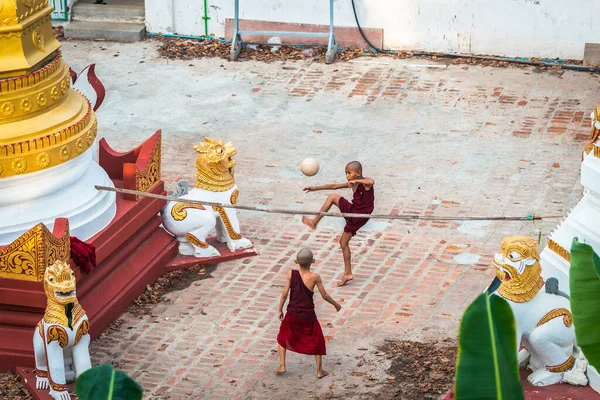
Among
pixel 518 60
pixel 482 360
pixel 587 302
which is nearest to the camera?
pixel 482 360

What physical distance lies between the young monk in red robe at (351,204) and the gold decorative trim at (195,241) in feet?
3.36

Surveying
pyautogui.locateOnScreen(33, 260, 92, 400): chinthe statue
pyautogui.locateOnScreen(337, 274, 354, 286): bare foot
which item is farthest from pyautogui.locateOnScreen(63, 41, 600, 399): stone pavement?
pyautogui.locateOnScreen(33, 260, 92, 400): chinthe statue

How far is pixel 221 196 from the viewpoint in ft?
36.1

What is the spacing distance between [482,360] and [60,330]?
4.89 meters

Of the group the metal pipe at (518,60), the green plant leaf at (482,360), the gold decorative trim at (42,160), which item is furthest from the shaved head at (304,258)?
the metal pipe at (518,60)

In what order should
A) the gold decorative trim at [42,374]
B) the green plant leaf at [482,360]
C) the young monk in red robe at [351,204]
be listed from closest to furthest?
the green plant leaf at [482,360] < the gold decorative trim at [42,374] < the young monk in red robe at [351,204]

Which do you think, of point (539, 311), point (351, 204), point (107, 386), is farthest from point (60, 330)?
point (107, 386)

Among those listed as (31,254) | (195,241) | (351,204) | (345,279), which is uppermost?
(31,254)

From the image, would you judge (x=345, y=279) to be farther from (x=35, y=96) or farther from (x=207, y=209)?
(x=35, y=96)

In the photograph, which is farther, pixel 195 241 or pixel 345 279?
pixel 195 241

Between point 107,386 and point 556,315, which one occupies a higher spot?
point 107,386

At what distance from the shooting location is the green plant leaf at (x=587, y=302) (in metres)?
4.76

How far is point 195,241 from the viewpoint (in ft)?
35.9

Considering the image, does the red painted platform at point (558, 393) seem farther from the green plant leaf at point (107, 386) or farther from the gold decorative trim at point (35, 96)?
the green plant leaf at point (107, 386)
